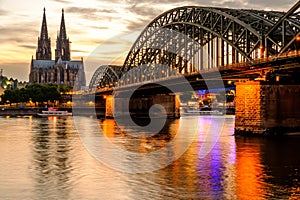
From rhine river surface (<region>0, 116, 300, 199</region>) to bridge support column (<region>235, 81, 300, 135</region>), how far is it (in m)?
6.41

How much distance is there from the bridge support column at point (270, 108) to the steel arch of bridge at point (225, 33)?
195 inches

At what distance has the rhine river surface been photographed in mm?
31734

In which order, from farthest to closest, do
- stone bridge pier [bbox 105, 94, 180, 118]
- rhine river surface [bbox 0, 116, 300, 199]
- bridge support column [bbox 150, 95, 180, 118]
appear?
stone bridge pier [bbox 105, 94, 180, 118] < bridge support column [bbox 150, 95, 180, 118] < rhine river surface [bbox 0, 116, 300, 199]

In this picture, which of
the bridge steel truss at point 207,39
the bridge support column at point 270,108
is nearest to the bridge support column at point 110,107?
the bridge steel truss at point 207,39

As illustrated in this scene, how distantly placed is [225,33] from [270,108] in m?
22.1

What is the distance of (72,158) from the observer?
48719 mm

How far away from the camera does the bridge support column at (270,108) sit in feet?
218

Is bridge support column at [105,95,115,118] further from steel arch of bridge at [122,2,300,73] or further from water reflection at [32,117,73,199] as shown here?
water reflection at [32,117,73,199]

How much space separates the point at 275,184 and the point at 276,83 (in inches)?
1366

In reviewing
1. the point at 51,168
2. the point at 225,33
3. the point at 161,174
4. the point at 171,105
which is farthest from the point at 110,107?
the point at 161,174

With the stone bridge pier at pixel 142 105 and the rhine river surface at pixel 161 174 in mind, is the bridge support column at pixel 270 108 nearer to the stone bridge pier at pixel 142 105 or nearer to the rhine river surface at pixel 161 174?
the rhine river surface at pixel 161 174

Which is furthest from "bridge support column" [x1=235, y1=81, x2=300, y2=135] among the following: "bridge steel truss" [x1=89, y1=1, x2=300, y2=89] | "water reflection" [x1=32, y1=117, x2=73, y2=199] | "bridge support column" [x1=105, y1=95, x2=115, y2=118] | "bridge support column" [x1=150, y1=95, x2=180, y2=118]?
"bridge support column" [x1=105, y1=95, x2=115, y2=118]

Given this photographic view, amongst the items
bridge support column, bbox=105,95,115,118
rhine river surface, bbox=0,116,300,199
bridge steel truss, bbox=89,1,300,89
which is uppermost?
bridge steel truss, bbox=89,1,300,89

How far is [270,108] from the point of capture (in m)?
66.6
